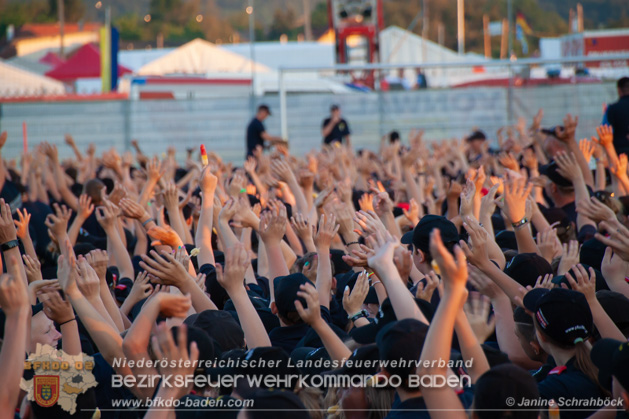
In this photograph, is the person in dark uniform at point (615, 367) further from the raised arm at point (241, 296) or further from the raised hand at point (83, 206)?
the raised hand at point (83, 206)

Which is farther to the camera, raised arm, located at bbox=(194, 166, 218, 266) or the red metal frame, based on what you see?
the red metal frame

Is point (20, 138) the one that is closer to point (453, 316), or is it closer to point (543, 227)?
point (543, 227)

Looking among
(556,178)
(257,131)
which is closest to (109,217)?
(556,178)

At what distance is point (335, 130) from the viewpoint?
15.8 metres

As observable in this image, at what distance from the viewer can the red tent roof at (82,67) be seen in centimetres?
2738

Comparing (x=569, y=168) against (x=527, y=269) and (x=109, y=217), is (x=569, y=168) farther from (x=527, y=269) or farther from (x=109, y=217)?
(x=109, y=217)

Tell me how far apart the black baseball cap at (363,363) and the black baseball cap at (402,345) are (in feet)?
0.97

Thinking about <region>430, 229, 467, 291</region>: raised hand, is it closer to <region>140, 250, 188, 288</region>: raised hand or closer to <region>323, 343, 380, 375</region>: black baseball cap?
<region>323, 343, 380, 375</region>: black baseball cap

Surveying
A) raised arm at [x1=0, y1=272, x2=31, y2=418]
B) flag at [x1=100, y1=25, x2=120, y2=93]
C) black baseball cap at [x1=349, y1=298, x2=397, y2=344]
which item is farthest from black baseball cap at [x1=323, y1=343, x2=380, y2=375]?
flag at [x1=100, y1=25, x2=120, y2=93]

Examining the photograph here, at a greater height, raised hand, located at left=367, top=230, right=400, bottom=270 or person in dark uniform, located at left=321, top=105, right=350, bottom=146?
person in dark uniform, located at left=321, top=105, right=350, bottom=146

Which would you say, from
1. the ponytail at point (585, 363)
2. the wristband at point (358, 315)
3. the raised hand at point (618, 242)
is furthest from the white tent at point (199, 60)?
the ponytail at point (585, 363)

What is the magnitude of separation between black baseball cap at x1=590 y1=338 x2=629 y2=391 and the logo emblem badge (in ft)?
7.36

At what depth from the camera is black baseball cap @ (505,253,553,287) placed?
14.3ft

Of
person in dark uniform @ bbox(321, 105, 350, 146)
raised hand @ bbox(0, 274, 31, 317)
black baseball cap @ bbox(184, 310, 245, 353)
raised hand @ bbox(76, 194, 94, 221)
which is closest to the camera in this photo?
raised hand @ bbox(0, 274, 31, 317)
